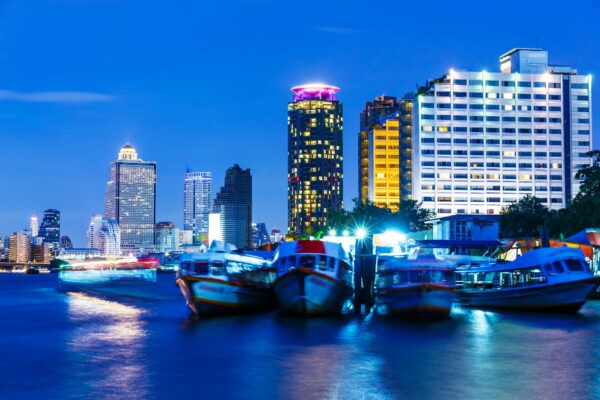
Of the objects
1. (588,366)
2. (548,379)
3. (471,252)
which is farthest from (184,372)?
→ (471,252)

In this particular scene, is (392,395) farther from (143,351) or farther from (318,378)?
(143,351)

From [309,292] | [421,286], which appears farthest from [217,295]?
[421,286]

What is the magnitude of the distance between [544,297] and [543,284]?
991 mm

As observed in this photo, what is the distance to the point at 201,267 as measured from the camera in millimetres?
60656

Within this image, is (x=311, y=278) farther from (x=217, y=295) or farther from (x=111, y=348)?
(x=111, y=348)

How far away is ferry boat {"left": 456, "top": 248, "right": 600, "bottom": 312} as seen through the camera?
60750 mm

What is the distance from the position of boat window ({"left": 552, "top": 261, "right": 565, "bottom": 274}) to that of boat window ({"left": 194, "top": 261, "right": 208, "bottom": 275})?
970 inches

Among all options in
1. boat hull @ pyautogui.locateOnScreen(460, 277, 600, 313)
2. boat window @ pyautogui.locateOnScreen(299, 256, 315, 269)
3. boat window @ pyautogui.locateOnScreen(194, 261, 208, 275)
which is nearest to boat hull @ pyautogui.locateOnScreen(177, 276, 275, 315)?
boat window @ pyautogui.locateOnScreen(194, 261, 208, 275)

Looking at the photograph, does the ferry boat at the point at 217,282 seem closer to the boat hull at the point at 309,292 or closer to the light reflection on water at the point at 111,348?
the boat hull at the point at 309,292

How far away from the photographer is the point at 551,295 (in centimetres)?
6181

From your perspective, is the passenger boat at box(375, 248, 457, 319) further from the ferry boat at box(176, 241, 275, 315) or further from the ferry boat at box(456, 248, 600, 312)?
the ferry boat at box(176, 241, 275, 315)

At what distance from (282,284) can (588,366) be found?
24.4 meters

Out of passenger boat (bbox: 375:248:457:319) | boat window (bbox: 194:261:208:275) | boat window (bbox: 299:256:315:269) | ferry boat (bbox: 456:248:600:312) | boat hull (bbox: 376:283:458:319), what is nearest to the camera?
passenger boat (bbox: 375:248:457:319)

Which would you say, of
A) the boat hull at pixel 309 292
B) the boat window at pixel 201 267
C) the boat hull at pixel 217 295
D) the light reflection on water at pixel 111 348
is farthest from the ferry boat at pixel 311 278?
the light reflection on water at pixel 111 348
